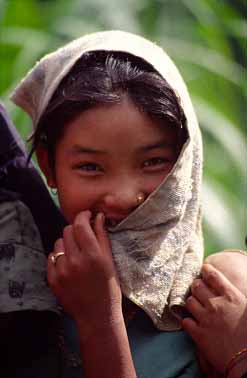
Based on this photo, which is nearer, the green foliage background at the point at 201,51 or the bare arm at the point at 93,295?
the bare arm at the point at 93,295

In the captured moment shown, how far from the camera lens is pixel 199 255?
68.8 inches

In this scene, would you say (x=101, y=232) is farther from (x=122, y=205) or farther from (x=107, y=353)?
(x=107, y=353)

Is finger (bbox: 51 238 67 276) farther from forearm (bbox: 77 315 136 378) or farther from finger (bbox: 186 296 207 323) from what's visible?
finger (bbox: 186 296 207 323)

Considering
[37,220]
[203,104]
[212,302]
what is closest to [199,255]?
[212,302]

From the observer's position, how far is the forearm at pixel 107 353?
1537 millimetres

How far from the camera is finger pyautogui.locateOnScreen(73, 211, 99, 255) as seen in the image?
1.60 metres

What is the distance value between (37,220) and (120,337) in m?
0.39

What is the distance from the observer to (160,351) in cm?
166

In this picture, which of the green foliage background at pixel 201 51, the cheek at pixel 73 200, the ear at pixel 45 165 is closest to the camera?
the cheek at pixel 73 200

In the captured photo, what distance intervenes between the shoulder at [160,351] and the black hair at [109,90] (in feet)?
1.37

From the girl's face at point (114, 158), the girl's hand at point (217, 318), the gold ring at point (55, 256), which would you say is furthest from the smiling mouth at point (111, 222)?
the girl's hand at point (217, 318)

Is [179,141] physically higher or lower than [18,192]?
higher

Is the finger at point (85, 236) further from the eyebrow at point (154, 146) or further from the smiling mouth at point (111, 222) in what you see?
the eyebrow at point (154, 146)

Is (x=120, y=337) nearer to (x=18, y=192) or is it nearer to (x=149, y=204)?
(x=149, y=204)
